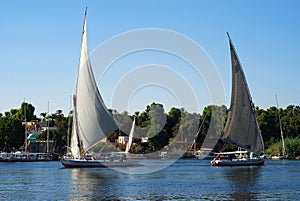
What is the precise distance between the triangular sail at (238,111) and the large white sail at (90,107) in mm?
18159

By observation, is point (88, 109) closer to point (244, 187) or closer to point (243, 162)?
point (244, 187)

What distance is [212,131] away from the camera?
482 ft

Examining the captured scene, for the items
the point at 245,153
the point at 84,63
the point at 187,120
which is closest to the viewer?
the point at 84,63

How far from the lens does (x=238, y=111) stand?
7862 centimetres

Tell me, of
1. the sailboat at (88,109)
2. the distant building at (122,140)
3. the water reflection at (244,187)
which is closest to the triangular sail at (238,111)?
the sailboat at (88,109)

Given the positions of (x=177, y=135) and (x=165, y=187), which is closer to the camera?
(x=165, y=187)

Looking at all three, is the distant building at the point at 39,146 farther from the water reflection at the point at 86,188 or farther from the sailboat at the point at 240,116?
the water reflection at the point at 86,188

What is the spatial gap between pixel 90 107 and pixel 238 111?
2201cm

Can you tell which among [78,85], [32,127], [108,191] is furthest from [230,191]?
[32,127]

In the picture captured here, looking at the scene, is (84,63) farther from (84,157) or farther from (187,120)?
(187,120)

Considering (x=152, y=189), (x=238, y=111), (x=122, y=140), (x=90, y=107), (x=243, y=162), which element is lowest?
(x=152, y=189)

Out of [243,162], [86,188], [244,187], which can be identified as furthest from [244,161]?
[86,188]

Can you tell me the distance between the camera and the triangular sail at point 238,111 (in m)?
78.1

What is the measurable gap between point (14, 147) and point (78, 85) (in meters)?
74.9
